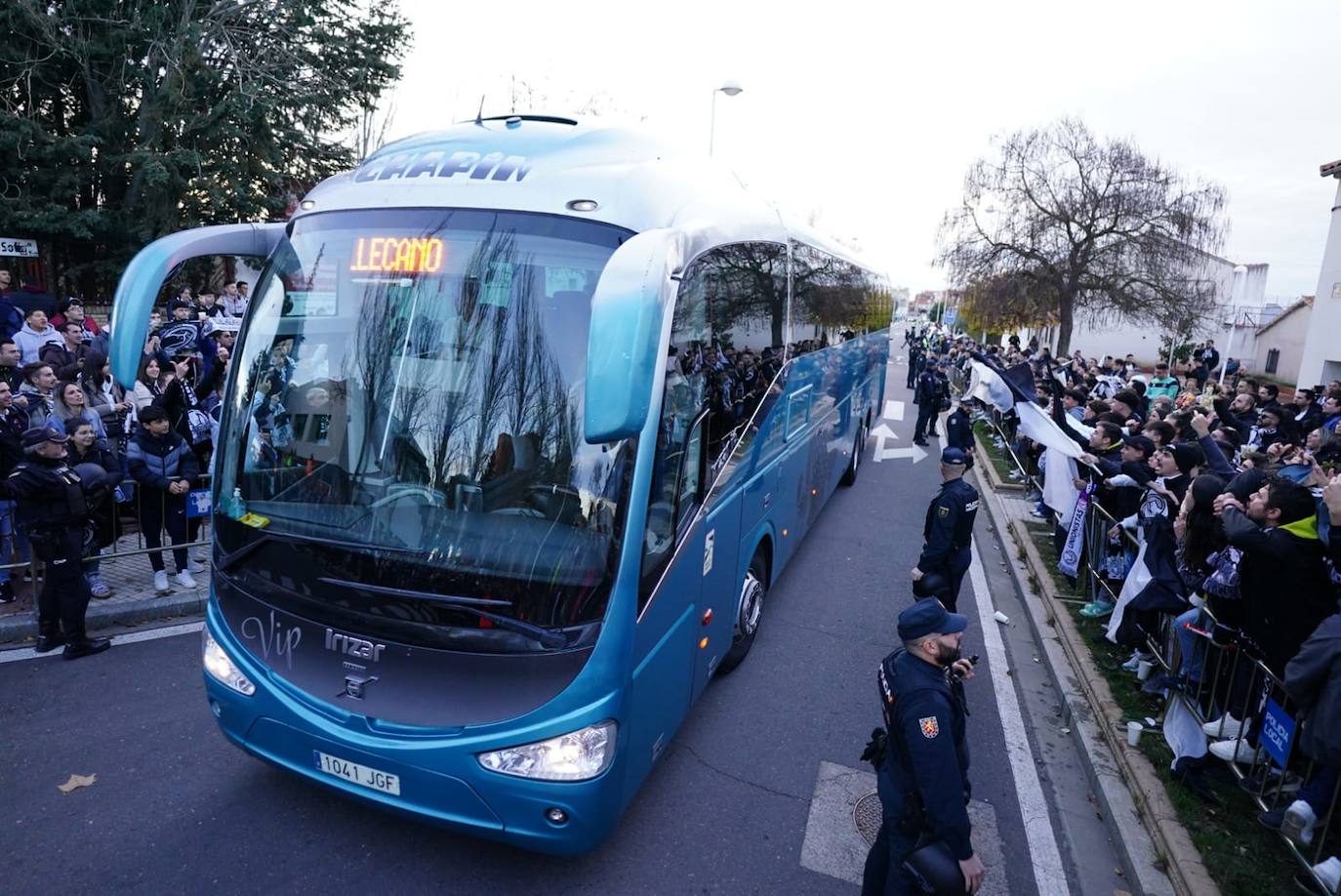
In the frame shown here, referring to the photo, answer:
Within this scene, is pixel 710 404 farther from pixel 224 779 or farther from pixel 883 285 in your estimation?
pixel 883 285

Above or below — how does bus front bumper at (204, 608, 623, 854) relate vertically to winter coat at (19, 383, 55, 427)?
below

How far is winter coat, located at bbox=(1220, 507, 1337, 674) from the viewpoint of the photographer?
434 centimetres

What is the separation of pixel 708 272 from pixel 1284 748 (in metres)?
4.15

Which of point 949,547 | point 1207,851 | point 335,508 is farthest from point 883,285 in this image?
point 335,508

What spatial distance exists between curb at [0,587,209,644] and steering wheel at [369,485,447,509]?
393 centimetres

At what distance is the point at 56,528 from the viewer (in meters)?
5.62

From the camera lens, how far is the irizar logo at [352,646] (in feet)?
11.4

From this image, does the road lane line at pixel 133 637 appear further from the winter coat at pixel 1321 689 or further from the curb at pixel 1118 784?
the winter coat at pixel 1321 689

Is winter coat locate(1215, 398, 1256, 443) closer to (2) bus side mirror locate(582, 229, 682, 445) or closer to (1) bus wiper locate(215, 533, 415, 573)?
(2) bus side mirror locate(582, 229, 682, 445)

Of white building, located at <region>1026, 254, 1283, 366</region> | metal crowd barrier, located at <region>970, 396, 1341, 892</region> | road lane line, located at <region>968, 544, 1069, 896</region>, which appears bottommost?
road lane line, located at <region>968, 544, 1069, 896</region>

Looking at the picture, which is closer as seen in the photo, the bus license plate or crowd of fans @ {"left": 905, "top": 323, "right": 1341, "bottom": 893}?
the bus license plate

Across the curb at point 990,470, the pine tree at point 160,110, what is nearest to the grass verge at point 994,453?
the curb at point 990,470

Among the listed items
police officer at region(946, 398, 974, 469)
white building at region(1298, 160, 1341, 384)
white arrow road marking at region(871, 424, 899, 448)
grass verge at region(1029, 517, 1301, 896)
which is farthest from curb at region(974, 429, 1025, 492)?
white building at region(1298, 160, 1341, 384)

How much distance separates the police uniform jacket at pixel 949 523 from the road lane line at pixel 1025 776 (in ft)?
3.57
